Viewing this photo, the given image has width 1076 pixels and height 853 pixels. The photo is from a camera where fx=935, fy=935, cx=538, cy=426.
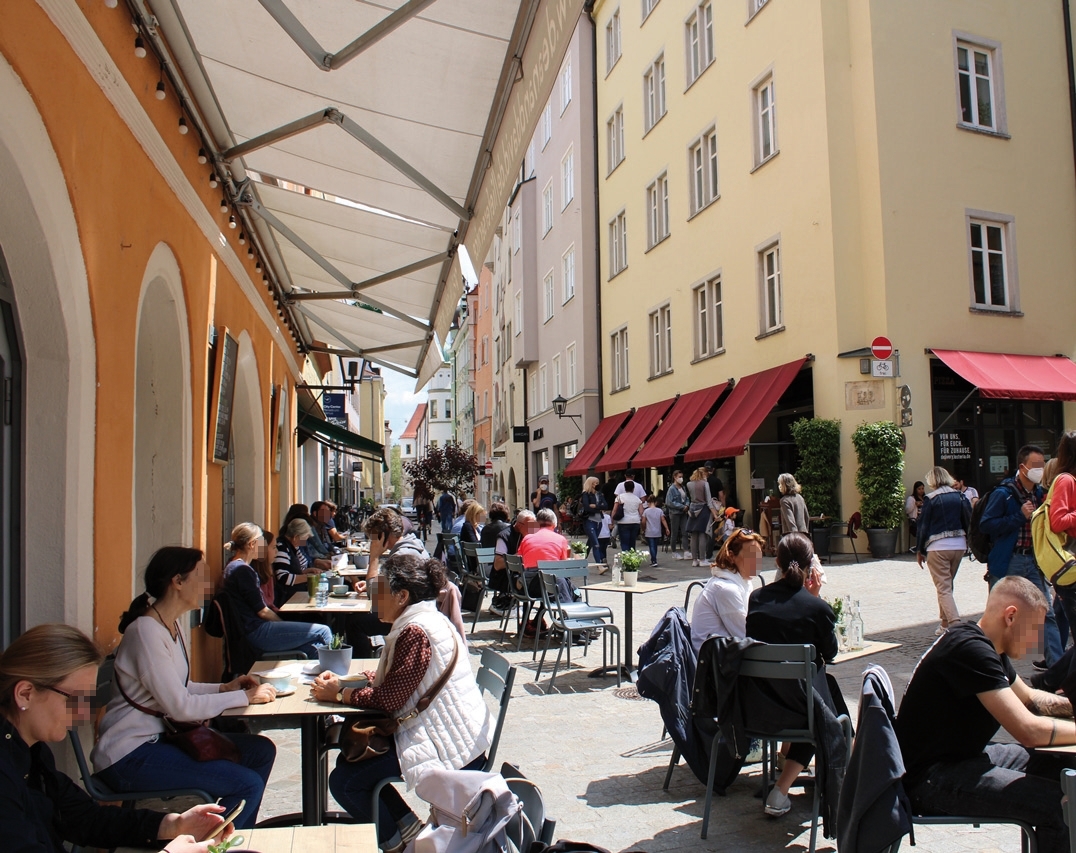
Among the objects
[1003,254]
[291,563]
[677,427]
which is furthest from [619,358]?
[291,563]

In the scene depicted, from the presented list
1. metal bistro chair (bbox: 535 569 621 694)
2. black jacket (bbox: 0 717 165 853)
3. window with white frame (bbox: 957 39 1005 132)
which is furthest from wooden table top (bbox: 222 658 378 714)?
window with white frame (bbox: 957 39 1005 132)

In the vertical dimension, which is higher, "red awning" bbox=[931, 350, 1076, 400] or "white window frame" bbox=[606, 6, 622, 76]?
"white window frame" bbox=[606, 6, 622, 76]

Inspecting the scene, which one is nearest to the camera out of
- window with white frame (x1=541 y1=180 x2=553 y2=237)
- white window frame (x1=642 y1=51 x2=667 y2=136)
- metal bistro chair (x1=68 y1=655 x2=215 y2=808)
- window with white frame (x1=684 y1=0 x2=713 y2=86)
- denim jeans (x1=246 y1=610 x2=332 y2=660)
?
metal bistro chair (x1=68 y1=655 x2=215 y2=808)

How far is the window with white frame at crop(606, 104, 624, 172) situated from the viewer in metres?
25.2

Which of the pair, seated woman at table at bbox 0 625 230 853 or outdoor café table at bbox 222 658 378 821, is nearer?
seated woman at table at bbox 0 625 230 853

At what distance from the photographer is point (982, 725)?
3.43m

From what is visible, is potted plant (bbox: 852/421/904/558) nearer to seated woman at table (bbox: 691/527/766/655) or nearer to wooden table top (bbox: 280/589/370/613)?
wooden table top (bbox: 280/589/370/613)

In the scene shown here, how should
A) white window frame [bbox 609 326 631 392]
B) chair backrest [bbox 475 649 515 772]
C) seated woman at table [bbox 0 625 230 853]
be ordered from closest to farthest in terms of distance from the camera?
seated woman at table [bbox 0 625 230 853] < chair backrest [bbox 475 649 515 772] < white window frame [bbox 609 326 631 392]

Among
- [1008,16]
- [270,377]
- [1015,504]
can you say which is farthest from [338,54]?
[1008,16]

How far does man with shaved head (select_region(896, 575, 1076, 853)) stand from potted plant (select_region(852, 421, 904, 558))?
1151 centimetres

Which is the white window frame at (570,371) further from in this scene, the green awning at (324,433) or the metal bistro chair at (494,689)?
the metal bistro chair at (494,689)

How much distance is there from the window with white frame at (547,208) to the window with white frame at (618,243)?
5.37m

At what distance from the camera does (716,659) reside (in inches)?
174

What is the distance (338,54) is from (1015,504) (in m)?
5.97
